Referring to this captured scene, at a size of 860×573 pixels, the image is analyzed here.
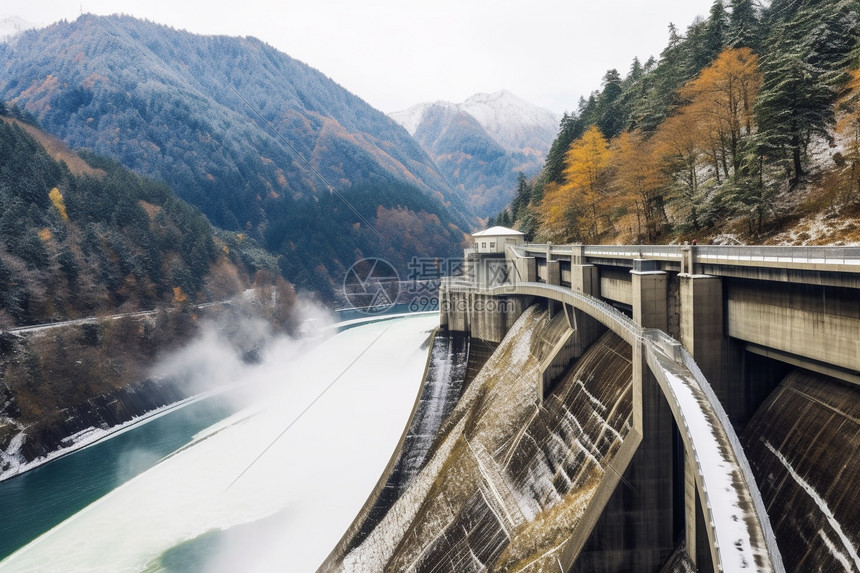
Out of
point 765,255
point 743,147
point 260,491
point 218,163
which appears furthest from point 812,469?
point 218,163

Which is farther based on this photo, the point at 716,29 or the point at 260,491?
the point at 716,29

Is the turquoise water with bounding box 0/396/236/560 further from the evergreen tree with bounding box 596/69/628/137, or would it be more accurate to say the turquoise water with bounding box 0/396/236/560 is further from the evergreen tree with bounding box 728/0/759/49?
the evergreen tree with bounding box 728/0/759/49

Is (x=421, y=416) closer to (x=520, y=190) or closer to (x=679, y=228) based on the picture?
(x=679, y=228)

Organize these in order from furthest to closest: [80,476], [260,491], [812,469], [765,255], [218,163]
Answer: [218,163], [80,476], [260,491], [765,255], [812,469]

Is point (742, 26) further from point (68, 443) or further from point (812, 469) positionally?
point (68, 443)

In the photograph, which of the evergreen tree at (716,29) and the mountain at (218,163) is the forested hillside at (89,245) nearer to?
the mountain at (218,163)

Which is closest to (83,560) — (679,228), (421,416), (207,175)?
(421,416)
